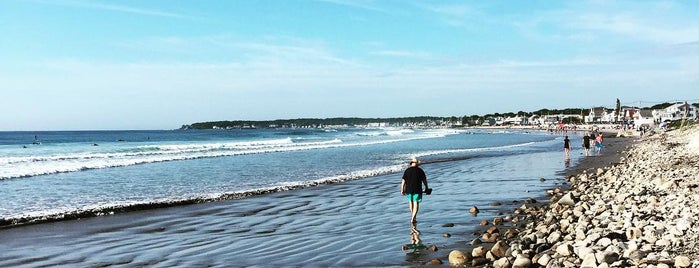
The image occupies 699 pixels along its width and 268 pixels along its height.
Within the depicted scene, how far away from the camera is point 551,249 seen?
780 centimetres

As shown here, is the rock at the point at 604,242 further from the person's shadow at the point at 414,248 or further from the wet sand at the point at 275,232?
the person's shadow at the point at 414,248

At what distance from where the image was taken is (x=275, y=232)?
39.0ft

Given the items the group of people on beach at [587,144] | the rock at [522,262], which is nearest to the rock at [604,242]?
the rock at [522,262]

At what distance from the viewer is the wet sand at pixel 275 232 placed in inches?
370

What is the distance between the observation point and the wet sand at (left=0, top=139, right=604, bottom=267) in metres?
9.41

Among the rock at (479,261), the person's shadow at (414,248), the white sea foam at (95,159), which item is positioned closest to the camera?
the rock at (479,261)

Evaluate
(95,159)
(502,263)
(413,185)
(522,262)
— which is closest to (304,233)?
(413,185)

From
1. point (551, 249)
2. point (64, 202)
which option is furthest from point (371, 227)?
point (64, 202)

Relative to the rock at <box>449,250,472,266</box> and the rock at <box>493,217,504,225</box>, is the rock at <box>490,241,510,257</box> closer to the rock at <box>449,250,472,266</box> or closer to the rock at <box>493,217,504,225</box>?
the rock at <box>449,250,472,266</box>

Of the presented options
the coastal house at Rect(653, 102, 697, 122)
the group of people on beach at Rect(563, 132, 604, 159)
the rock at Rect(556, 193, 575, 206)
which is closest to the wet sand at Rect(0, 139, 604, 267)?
the rock at Rect(556, 193, 575, 206)

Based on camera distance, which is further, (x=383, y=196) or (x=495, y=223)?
(x=383, y=196)

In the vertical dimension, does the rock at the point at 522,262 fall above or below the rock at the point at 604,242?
below

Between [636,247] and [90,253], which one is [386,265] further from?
[90,253]

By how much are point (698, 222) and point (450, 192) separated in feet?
35.0
